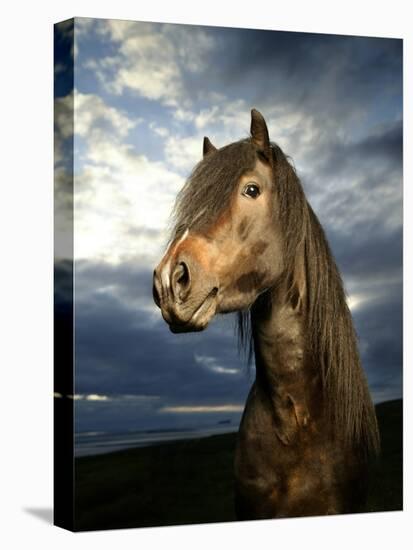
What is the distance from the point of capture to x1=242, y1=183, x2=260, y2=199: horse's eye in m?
6.21

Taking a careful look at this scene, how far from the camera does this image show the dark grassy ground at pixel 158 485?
21.6 ft

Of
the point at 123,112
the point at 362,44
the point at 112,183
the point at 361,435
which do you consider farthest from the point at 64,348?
the point at 362,44

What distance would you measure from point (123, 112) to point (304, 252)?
4.52ft

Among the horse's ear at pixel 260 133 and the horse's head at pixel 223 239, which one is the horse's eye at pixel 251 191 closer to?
the horse's head at pixel 223 239

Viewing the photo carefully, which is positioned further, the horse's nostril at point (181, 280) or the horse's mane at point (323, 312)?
the horse's mane at point (323, 312)

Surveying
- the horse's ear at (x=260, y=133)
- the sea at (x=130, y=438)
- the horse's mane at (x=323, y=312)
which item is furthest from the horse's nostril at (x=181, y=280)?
the sea at (x=130, y=438)

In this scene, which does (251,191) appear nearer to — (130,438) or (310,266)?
(310,266)

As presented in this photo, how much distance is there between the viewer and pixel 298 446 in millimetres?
6641

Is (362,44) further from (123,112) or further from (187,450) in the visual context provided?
(187,450)

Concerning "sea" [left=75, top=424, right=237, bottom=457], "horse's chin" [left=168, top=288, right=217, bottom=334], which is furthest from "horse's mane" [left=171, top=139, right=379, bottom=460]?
"sea" [left=75, top=424, right=237, bottom=457]

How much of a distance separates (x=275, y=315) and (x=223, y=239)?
634mm

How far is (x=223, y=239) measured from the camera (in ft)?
19.9

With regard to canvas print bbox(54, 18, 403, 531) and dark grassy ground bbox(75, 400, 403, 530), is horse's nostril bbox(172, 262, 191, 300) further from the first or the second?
dark grassy ground bbox(75, 400, 403, 530)

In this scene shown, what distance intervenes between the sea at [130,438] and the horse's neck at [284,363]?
0.53 m
